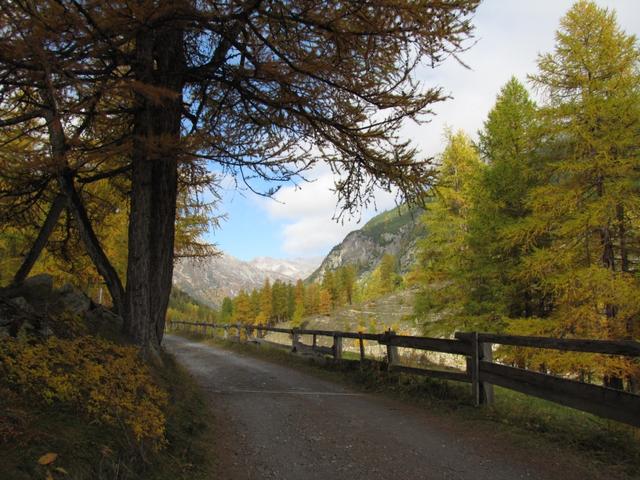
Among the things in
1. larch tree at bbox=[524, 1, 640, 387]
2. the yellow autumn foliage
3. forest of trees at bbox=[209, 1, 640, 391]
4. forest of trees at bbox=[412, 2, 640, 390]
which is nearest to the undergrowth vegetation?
the yellow autumn foliage

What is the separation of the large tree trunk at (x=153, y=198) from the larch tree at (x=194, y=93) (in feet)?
0.07

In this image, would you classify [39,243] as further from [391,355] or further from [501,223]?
[501,223]

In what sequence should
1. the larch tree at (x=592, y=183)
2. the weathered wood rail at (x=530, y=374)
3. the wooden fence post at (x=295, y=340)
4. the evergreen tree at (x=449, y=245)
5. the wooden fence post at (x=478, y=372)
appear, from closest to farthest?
1. the weathered wood rail at (x=530, y=374)
2. the wooden fence post at (x=478, y=372)
3. the larch tree at (x=592, y=183)
4. the wooden fence post at (x=295, y=340)
5. the evergreen tree at (x=449, y=245)

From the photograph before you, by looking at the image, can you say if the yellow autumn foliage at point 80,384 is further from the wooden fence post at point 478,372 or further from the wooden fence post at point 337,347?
the wooden fence post at point 337,347

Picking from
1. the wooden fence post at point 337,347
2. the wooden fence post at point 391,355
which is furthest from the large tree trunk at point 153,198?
the wooden fence post at point 337,347

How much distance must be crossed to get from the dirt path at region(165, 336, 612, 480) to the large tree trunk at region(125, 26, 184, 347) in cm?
199

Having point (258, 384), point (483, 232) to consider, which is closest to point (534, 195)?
point (483, 232)

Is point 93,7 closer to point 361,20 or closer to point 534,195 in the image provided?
point 361,20

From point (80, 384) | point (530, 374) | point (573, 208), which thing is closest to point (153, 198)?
point (80, 384)

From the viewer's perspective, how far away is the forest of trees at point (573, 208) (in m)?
12.1

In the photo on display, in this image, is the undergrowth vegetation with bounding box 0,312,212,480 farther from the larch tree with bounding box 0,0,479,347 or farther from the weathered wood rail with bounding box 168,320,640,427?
the weathered wood rail with bounding box 168,320,640,427

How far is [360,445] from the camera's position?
5.38 metres

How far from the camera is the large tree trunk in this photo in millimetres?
7078

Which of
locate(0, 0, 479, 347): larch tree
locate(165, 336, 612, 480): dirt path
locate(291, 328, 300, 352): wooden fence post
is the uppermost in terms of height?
locate(0, 0, 479, 347): larch tree
